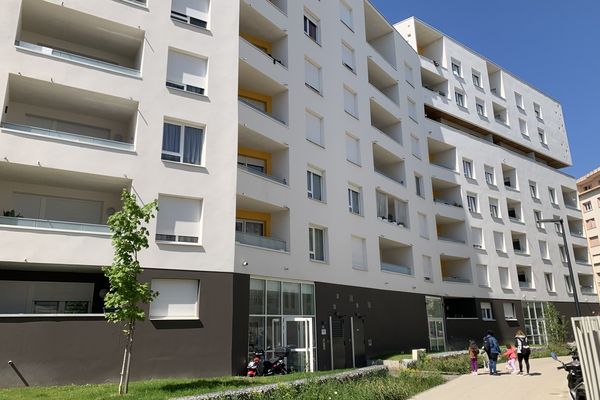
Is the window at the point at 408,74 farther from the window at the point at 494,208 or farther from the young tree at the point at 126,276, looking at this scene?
the young tree at the point at 126,276

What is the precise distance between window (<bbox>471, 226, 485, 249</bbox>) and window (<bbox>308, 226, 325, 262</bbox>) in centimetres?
1831

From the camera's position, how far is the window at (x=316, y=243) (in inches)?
900

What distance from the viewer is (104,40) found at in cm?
1928

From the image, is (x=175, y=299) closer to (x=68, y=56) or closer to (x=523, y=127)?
(x=68, y=56)

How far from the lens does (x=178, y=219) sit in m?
17.9

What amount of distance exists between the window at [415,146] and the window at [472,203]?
678cm

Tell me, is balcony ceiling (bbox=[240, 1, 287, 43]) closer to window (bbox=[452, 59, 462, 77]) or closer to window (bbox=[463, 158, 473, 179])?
window (bbox=[463, 158, 473, 179])

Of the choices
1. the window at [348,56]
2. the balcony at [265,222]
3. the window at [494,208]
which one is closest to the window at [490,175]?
the window at [494,208]

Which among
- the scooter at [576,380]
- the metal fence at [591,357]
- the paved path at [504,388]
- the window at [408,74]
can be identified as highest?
the window at [408,74]

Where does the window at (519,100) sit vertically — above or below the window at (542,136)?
above

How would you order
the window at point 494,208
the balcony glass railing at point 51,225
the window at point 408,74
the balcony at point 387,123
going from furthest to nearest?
the window at point 494,208
the window at point 408,74
the balcony at point 387,123
the balcony glass railing at point 51,225

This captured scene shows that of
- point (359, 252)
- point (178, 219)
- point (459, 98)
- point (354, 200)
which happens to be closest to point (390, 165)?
point (354, 200)

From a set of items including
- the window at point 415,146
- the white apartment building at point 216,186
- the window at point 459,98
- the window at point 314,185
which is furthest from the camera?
the window at point 459,98

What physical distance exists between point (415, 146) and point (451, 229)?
25.5ft
